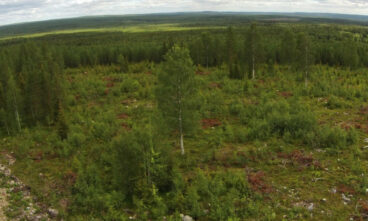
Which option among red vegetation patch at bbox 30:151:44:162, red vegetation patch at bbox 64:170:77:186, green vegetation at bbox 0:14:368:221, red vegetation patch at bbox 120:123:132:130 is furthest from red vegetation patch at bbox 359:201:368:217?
red vegetation patch at bbox 30:151:44:162

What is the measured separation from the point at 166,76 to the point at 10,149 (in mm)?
15202

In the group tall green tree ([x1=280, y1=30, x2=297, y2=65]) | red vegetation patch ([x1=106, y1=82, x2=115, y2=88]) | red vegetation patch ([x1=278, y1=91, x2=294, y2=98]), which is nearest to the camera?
red vegetation patch ([x1=278, y1=91, x2=294, y2=98])

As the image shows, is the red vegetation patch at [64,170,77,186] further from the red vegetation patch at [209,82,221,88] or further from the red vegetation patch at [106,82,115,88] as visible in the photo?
the red vegetation patch at [106,82,115,88]

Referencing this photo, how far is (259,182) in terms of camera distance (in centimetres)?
1405

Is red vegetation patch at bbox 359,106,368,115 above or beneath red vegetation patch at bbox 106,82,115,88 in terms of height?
beneath

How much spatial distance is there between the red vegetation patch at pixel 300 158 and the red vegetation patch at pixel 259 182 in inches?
109

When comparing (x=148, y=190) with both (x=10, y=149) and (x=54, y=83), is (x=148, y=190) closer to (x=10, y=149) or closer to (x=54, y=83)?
Answer: (x=10, y=149)

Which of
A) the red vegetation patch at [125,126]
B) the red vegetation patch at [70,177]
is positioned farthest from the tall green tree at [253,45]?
the red vegetation patch at [70,177]

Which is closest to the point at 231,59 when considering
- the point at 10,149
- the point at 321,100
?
the point at 321,100

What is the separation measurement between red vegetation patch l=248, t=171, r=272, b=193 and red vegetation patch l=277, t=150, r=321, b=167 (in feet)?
9.08

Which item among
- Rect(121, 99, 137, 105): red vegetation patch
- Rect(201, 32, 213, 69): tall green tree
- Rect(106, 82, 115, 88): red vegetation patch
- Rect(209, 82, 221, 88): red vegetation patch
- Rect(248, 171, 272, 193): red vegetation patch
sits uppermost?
Rect(201, 32, 213, 69): tall green tree

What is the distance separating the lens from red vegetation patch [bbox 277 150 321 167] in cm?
1565

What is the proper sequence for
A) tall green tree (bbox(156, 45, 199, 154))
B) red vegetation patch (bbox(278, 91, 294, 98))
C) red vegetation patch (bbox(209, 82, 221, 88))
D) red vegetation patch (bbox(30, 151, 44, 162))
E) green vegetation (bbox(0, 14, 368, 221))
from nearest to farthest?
1. green vegetation (bbox(0, 14, 368, 221))
2. tall green tree (bbox(156, 45, 199, 154))
3. red vegetation patch (bbox(30, 151, 44, 162))
4. red vegetation patch (bbox(278, 91, 294, 98))
5. red vegetation patch (bbox(209, 82, 221, 88))

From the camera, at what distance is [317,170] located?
1495cm
